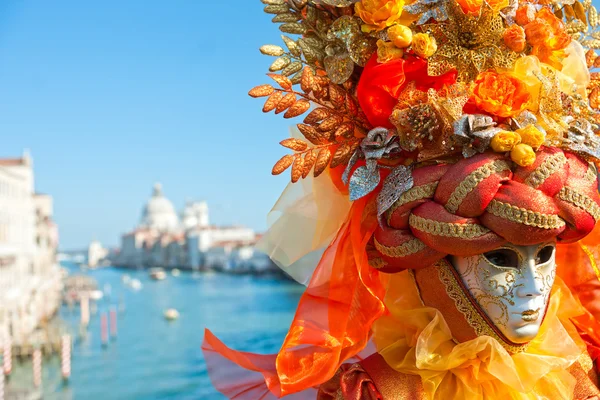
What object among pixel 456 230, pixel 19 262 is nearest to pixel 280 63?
pixel 456 230

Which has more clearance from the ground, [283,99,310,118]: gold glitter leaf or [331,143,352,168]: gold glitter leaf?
[283,99,310,118]: gold glitter leaf

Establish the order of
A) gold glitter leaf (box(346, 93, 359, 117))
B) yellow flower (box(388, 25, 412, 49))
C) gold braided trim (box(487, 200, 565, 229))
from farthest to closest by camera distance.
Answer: gold glitter leaf (box(346, 93, 359, 117))
yellow flower (box(388, 25, 412, 49))
gold braided trim (box(487, 200, 565, 229))

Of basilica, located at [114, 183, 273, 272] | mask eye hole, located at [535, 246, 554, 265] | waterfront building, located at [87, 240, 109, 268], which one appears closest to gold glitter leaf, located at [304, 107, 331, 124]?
mask eye hole, located at [535, 246, 554, 265]

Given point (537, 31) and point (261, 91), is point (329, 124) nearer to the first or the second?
point (261, 91)

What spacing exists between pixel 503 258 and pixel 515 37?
0.48 metres

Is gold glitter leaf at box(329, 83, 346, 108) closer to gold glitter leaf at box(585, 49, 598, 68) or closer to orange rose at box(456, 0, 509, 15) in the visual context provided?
orange rose at box(456, 0, 509, 15)

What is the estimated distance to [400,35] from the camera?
135cm

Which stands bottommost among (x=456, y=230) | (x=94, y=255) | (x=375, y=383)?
(x=94, y=255)

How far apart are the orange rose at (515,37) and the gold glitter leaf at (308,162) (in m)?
0.49

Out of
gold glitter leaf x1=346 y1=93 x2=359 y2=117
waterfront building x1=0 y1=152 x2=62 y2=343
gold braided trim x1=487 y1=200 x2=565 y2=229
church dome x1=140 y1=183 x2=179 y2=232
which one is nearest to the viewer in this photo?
gold braided trim x1=487 y1=200 x2=565 y2=229

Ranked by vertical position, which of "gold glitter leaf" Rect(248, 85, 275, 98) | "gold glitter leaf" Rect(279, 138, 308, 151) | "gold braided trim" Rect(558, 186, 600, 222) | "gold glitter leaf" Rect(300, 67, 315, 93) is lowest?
"gold braided trim" Rect(558, 186, 600, 222)

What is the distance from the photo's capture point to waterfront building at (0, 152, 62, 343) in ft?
65.8

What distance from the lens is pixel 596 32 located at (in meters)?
1.57

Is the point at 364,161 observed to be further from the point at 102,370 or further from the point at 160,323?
the point at 160,323
